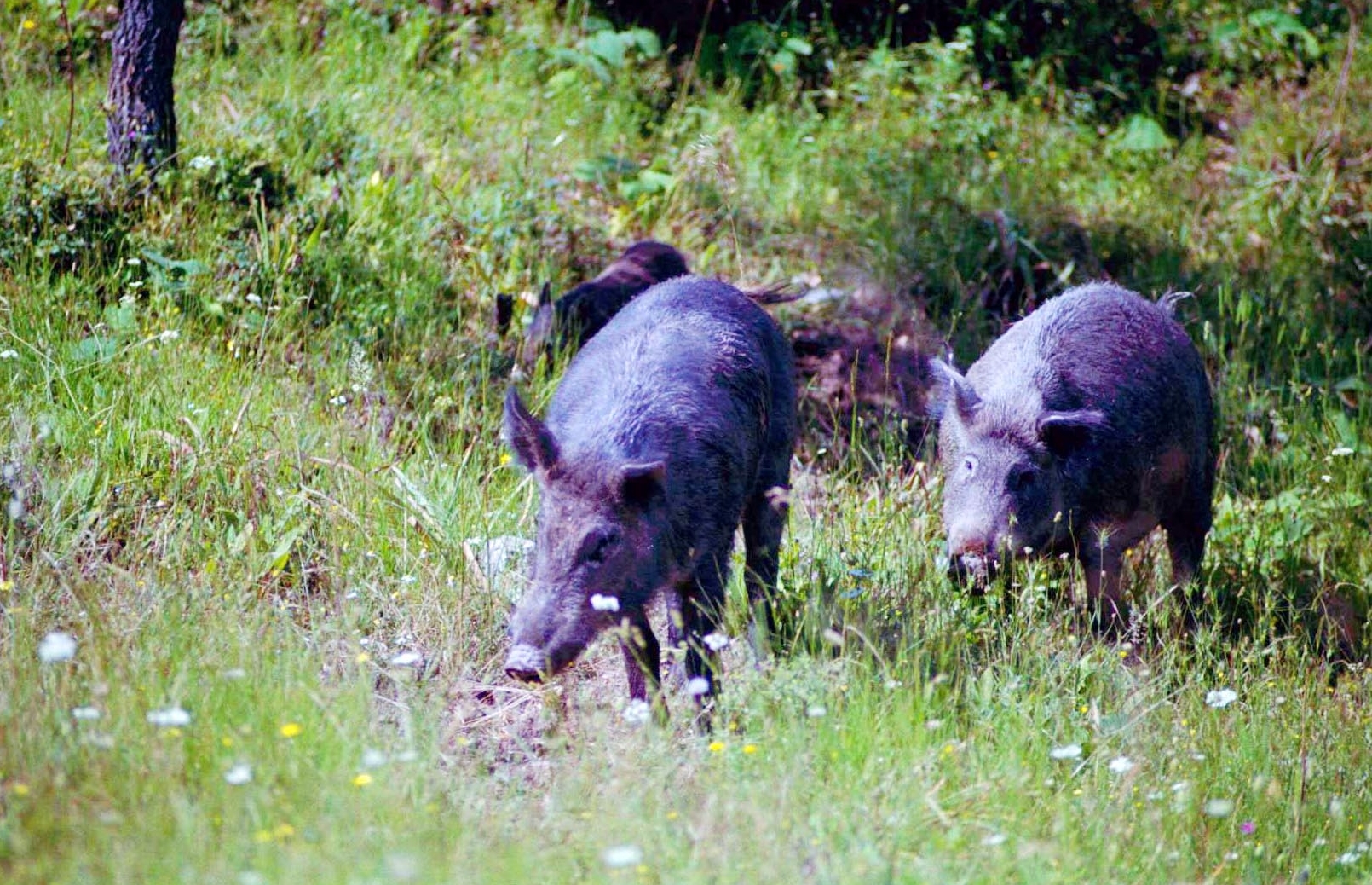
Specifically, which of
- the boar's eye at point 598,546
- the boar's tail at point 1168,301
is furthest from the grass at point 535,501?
the boar's tail at point 1168,301

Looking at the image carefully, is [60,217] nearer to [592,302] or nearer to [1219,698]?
[592,302]

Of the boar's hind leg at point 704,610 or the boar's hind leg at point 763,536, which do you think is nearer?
the boar's hind leg at point 704,610

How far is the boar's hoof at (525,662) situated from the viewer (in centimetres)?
434

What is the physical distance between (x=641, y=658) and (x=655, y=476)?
2.08 feet

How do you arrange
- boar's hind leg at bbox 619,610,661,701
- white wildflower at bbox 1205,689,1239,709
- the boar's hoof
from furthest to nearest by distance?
boar's hind leg at bbox 619,610,661,701
white wildflower at bbox 1205,689,1239,709
the boar's hoof

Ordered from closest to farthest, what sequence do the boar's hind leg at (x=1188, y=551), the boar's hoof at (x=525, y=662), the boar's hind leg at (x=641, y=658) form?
the boar's hoof at (x=525, y=662) → the boar's hind leg at (x=641, y=658) → the boar's hind leg at (x=1188, y=551)

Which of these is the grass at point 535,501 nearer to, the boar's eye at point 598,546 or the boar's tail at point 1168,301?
the boar's eye at point 598,546

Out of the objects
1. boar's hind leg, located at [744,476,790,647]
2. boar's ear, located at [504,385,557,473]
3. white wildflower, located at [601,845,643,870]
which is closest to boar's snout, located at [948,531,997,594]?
boar's hind leg, located at [744,476,790,647]

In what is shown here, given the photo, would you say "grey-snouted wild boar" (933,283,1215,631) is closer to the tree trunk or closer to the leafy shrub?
the leafy shrub

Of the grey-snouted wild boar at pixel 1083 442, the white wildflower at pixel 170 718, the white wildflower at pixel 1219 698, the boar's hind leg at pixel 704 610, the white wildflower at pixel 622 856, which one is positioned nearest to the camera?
the white wildflower at pixel 622 856

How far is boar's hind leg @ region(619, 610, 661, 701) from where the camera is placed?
4.80 metres

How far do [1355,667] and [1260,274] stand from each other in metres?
3.97

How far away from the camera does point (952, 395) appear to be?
607 cm

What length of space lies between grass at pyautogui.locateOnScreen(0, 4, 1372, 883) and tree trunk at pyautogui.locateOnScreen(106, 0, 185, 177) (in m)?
0.23
